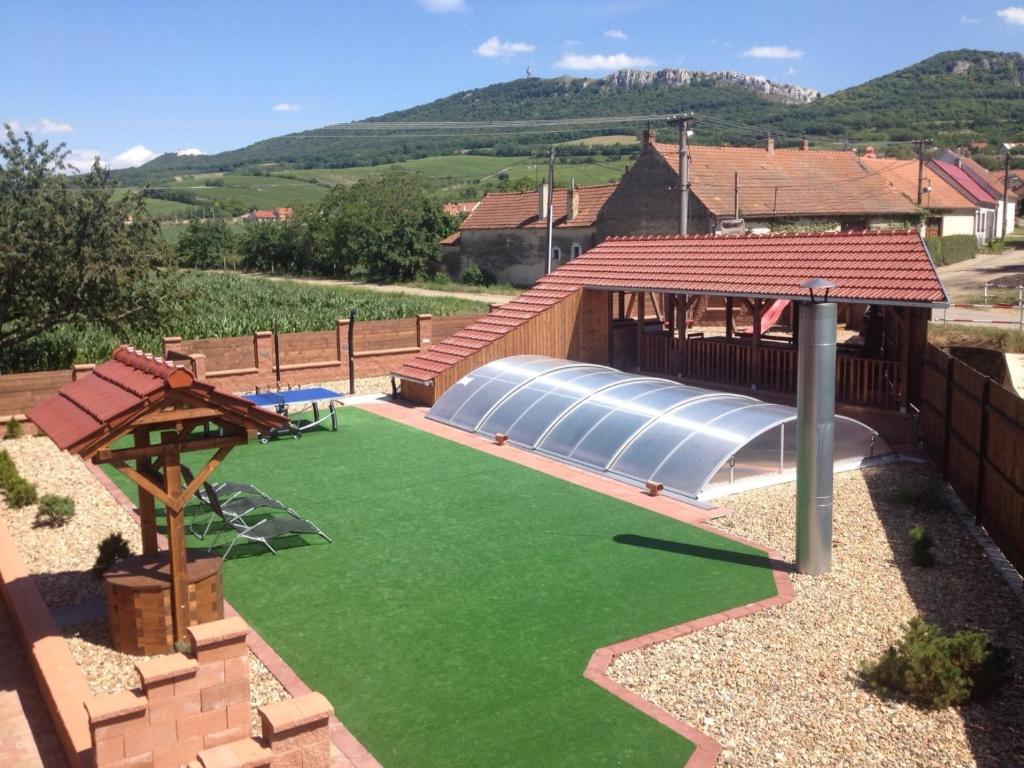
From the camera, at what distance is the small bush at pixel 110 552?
10961mm

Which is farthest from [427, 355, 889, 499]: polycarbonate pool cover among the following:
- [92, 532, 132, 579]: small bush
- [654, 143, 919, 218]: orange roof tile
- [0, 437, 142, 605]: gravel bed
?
[654, 143, 919, 218]: orange roof tile

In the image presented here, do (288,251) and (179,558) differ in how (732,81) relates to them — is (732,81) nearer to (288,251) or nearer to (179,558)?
(288,251)

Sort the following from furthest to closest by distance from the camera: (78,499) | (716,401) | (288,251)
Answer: (288,251) < (716,401) < (78,499)

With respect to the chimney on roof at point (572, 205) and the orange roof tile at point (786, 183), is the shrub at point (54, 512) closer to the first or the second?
the orange roof tile at point (786, 183)

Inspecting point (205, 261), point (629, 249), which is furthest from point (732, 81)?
point (629, 249)

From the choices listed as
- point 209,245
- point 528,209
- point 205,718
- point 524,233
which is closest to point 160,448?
point 205,718

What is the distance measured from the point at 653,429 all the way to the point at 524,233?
36692 mm

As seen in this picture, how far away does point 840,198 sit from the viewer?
1783 inches

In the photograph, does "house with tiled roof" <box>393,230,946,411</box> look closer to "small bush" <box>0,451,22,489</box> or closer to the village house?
"small bush" <box>0,451,22,489</box>

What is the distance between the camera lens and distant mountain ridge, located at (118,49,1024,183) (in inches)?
5364

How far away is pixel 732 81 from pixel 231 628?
16980 centimetres

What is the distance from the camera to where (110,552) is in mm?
10961

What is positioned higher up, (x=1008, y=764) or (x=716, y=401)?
(x=716, y=401)

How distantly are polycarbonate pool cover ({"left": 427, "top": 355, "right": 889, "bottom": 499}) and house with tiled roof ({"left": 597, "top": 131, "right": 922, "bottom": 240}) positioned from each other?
2194cm
